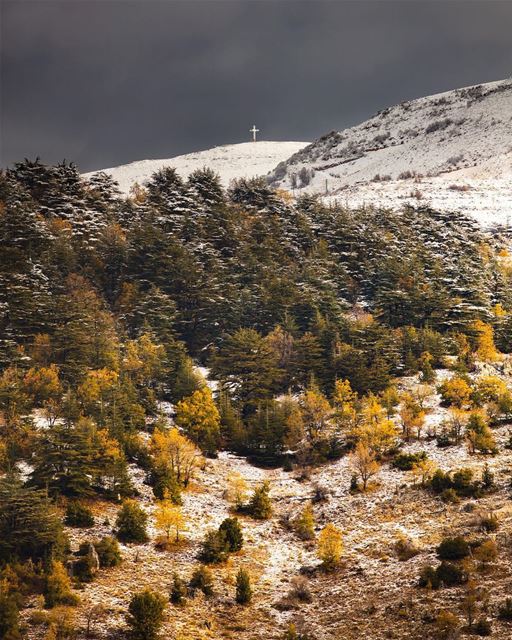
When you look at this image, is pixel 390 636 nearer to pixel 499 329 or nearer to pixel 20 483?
pixel 20 483

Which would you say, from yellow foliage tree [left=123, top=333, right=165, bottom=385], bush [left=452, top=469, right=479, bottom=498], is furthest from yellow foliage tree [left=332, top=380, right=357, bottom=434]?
yellow foliage tree [left=123, top=333, right=165, bottom=385]

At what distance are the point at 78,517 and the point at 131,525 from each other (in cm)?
401

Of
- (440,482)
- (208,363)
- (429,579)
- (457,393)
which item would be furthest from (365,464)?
(208,363)

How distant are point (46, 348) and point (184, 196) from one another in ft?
199

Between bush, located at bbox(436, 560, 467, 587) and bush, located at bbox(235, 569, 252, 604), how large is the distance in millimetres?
11877

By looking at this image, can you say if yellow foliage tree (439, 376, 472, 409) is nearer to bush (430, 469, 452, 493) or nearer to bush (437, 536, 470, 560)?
bush (430, 469, 452, 493)

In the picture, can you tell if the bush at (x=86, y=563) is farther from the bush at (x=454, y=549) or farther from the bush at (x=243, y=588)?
Result: the bush at (x=454, y=549)

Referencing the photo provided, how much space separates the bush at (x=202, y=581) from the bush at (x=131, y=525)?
664 centimetres

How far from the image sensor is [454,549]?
41.0 m

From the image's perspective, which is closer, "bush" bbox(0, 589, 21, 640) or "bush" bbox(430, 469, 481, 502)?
"bush" bbox(0, 589, 21, 640)

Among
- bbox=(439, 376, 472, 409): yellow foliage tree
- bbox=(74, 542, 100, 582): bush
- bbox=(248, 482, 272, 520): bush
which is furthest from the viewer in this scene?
bbox=(439, 376, 472, 409): yellow foliage tree

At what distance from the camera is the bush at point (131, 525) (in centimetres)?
4600

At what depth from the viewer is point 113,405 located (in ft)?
204

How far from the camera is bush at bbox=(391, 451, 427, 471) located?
59219mm
